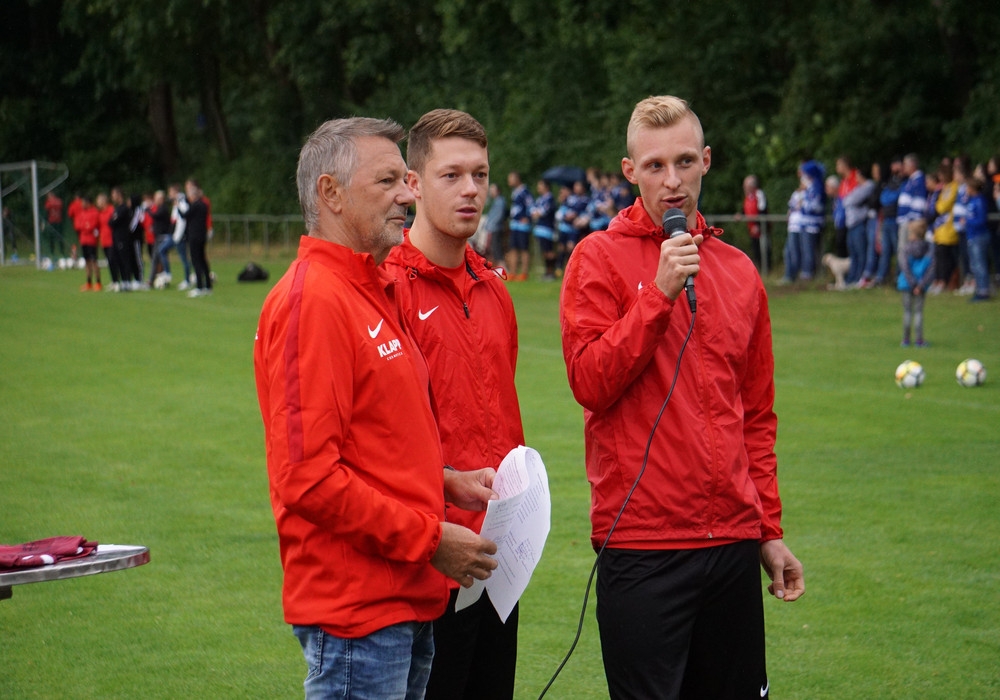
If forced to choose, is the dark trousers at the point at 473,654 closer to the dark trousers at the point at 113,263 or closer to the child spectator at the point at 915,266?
the child spectator at the point at 915,266

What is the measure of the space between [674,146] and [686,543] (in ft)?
3.89

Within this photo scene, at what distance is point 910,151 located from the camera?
27.3 meters

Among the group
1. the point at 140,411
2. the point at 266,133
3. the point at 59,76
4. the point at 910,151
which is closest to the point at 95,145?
the point at 59,76

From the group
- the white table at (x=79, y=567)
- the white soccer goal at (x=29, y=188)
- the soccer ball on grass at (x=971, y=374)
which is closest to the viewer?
the white table at (x=79, y=567)

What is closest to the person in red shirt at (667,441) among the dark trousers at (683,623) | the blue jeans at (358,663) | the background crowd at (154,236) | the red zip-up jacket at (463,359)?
the dark trousers at (683,623)

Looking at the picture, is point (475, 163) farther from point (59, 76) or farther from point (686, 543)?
point (59, 76)

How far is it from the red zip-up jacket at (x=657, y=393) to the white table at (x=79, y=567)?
1370mm

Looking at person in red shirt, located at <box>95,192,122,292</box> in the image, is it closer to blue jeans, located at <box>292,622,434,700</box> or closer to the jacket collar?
the jacket collar

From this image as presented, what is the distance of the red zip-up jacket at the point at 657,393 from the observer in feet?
11.5

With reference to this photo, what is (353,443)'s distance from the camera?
9.86ft

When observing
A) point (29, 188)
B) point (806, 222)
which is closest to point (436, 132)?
point (806, 222)

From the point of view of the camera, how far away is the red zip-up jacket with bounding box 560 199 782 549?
3496 millimetres

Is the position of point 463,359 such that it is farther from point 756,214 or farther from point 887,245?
point 756,214

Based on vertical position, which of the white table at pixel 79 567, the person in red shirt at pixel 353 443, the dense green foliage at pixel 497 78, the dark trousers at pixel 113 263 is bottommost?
the dark trousers at pixel 113 263
